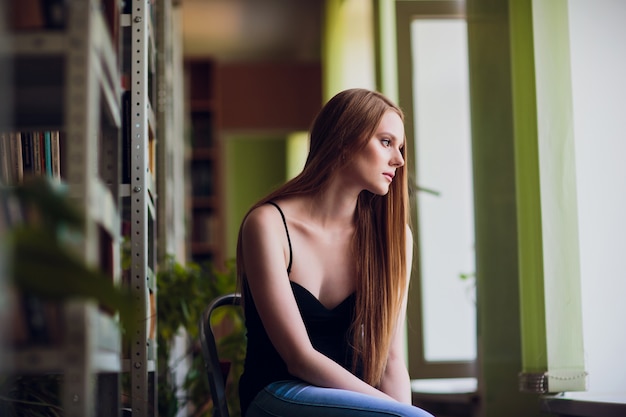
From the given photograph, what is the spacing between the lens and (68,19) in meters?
1.19

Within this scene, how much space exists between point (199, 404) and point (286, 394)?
1.67 metres

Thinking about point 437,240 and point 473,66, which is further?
point 437,240

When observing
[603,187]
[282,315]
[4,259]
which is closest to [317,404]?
[282,315]

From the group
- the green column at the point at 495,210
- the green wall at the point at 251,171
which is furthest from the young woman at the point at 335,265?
the green wall at the point at 251,171

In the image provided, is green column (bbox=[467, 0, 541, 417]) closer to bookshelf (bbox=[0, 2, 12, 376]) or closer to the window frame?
the window frame

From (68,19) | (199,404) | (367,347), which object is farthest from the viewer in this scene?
(199,404)

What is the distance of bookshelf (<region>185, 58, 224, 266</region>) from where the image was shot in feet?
24.5

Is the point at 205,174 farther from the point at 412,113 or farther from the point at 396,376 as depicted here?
the point at 396,376

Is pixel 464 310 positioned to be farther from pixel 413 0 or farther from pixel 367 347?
pixel 367 347

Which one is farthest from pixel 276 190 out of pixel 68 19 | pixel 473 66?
pixel 473 66

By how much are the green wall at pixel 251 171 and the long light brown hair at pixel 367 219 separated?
237 inches

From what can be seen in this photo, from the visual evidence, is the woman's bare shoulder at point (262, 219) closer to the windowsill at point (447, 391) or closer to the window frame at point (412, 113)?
the windowsill at point (447, 391)

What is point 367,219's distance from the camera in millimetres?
2113

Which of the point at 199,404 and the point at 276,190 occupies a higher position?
the point at 276,190
